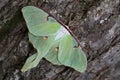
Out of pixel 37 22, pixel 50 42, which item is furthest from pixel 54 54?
pixel 37 22

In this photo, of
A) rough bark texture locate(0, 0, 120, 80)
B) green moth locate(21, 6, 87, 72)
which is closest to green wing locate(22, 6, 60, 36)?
green moth locate(21, 6, 87, 72)

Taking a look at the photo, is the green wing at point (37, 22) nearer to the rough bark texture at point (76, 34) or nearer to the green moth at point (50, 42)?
the green moth at point (50, 42)

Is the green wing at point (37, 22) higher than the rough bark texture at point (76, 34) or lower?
higher

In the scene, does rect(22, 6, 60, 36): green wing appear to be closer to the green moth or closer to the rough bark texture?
the green moth

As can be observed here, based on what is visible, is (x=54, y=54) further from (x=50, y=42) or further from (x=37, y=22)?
(x=37, y=22)

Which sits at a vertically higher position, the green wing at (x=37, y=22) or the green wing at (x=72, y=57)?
the green wing at (x=37, y=22)

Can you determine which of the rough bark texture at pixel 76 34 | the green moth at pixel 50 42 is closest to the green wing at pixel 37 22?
the green moth at pixel 50 42
